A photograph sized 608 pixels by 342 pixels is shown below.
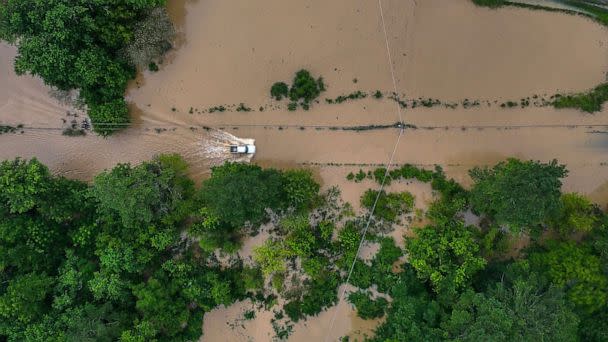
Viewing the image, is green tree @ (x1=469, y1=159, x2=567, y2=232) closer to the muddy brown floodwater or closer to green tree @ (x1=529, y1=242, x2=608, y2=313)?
green tree @ (x1=529, y1=242, x2=608, y2=313)

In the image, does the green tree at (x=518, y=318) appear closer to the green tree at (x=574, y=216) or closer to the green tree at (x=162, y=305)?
the green tree at (x=574, y=216)

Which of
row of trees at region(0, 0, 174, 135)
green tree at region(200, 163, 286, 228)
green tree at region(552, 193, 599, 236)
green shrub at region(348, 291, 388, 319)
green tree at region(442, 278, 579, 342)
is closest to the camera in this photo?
green tree at region(442, 278, 579, 342)

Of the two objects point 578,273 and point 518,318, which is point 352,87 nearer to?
point 518,318

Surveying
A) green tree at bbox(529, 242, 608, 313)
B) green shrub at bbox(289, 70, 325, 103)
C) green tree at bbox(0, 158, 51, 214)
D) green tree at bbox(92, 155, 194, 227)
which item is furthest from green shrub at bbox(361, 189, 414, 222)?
green tree at bbox(0, 158, 51, 214)

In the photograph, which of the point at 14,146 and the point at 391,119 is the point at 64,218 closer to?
the point at 14,146

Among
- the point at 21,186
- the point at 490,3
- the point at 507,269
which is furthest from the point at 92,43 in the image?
the point at 507,269

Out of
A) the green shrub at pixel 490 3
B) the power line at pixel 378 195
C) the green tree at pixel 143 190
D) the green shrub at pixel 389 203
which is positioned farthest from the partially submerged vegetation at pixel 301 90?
the green shrub at pixel 490 3
